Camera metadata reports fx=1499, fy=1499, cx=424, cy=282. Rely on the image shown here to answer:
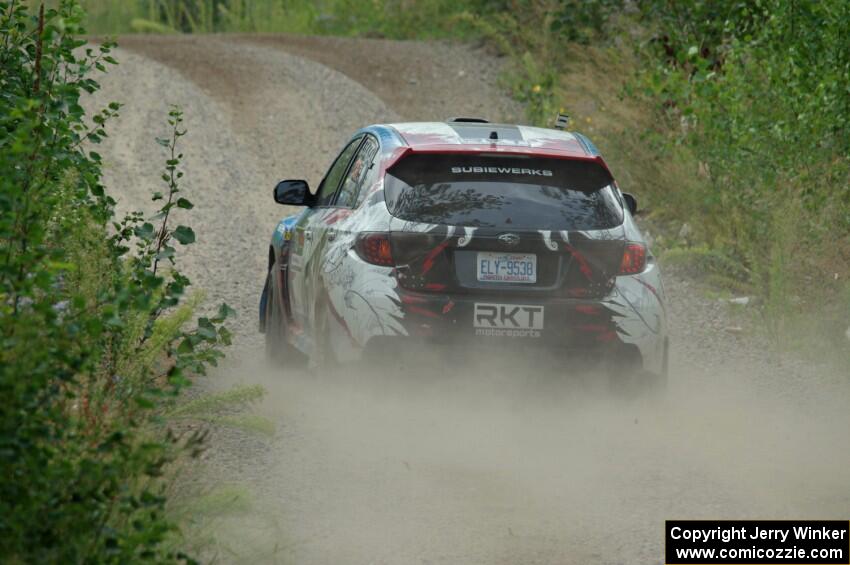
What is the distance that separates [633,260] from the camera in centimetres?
859

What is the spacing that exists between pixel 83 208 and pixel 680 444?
356 cm

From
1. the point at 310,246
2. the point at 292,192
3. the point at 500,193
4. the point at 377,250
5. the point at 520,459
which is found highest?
the point at 500,193

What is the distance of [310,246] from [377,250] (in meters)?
1.33

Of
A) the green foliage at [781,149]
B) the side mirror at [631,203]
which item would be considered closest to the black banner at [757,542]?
the side mirror at [631,203]

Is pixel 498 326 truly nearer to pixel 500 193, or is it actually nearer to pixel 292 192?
pixel 500 193

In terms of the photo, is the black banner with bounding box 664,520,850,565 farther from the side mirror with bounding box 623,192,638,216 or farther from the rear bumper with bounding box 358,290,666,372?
the side mirror with bounding box 623,192,638,216

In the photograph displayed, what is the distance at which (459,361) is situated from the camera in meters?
8.24

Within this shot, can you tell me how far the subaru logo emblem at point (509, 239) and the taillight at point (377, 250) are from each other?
0.62m

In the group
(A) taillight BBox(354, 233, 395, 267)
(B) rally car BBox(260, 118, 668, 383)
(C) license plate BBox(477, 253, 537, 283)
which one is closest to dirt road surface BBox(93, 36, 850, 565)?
(B) rally car BBox(260, 118, 668, 383)

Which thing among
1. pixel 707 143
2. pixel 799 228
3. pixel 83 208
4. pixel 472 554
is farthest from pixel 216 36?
pixel 472 554

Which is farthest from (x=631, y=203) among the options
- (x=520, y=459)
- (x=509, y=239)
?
(x=520, y=459)

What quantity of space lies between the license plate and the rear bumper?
12 centimetres

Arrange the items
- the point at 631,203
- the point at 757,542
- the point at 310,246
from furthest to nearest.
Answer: the point at 631,203 → the point at 310,246 → the point at 757,542

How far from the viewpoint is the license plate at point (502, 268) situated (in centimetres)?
824
